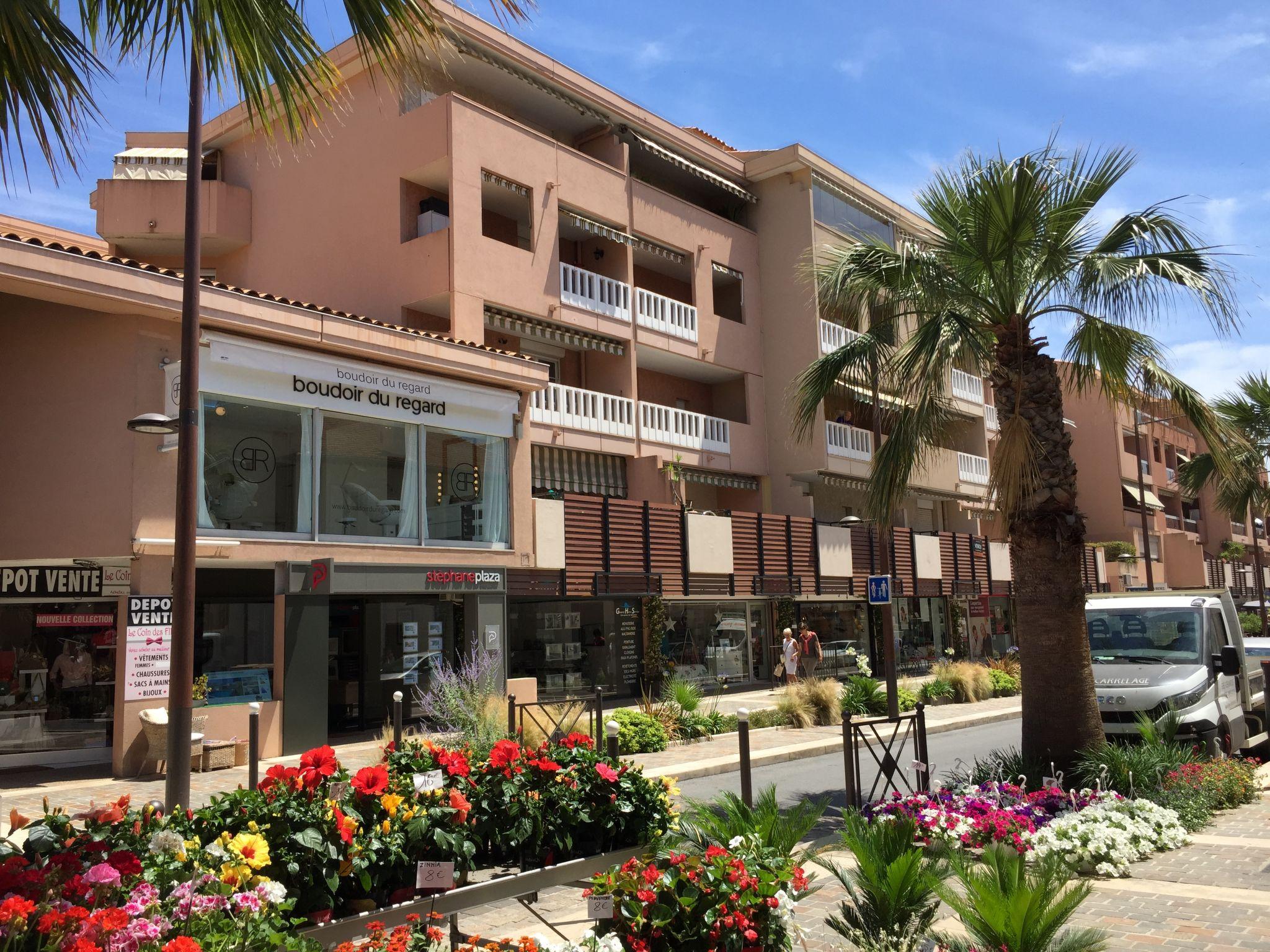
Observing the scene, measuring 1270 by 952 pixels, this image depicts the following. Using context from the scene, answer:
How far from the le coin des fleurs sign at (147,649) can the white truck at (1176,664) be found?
1160cm

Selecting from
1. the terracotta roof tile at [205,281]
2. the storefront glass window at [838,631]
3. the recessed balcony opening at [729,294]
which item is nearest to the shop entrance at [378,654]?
the terracotta roof tile at [205,281]

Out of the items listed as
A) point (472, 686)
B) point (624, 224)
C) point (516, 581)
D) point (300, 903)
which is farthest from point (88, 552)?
point (624, 224)

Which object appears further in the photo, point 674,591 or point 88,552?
point 674,591

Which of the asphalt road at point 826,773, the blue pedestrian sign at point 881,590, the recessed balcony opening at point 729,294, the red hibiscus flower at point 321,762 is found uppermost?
the recessed balcony opening at point 729,294

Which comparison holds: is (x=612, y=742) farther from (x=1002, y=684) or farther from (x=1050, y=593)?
(x=1002, y=684)

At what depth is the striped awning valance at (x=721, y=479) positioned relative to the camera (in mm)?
26812

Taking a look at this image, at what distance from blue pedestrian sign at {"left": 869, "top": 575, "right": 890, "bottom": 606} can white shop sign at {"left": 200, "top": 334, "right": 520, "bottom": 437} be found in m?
7.11

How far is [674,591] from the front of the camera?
Result: 77.3 ft

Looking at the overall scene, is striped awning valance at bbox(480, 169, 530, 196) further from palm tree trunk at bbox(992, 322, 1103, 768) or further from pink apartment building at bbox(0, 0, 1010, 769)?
palm tree trunk at bbox(992, 322, 1103, 768)

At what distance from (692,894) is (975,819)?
195 inches

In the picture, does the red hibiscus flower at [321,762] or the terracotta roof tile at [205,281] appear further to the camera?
the terracotta roof tile at [205,281]

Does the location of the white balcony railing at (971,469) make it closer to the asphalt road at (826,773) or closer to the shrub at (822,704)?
the shrub at (822,704)

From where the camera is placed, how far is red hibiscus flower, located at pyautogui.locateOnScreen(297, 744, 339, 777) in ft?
16.9

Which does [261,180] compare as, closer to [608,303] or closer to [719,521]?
[608,303]
